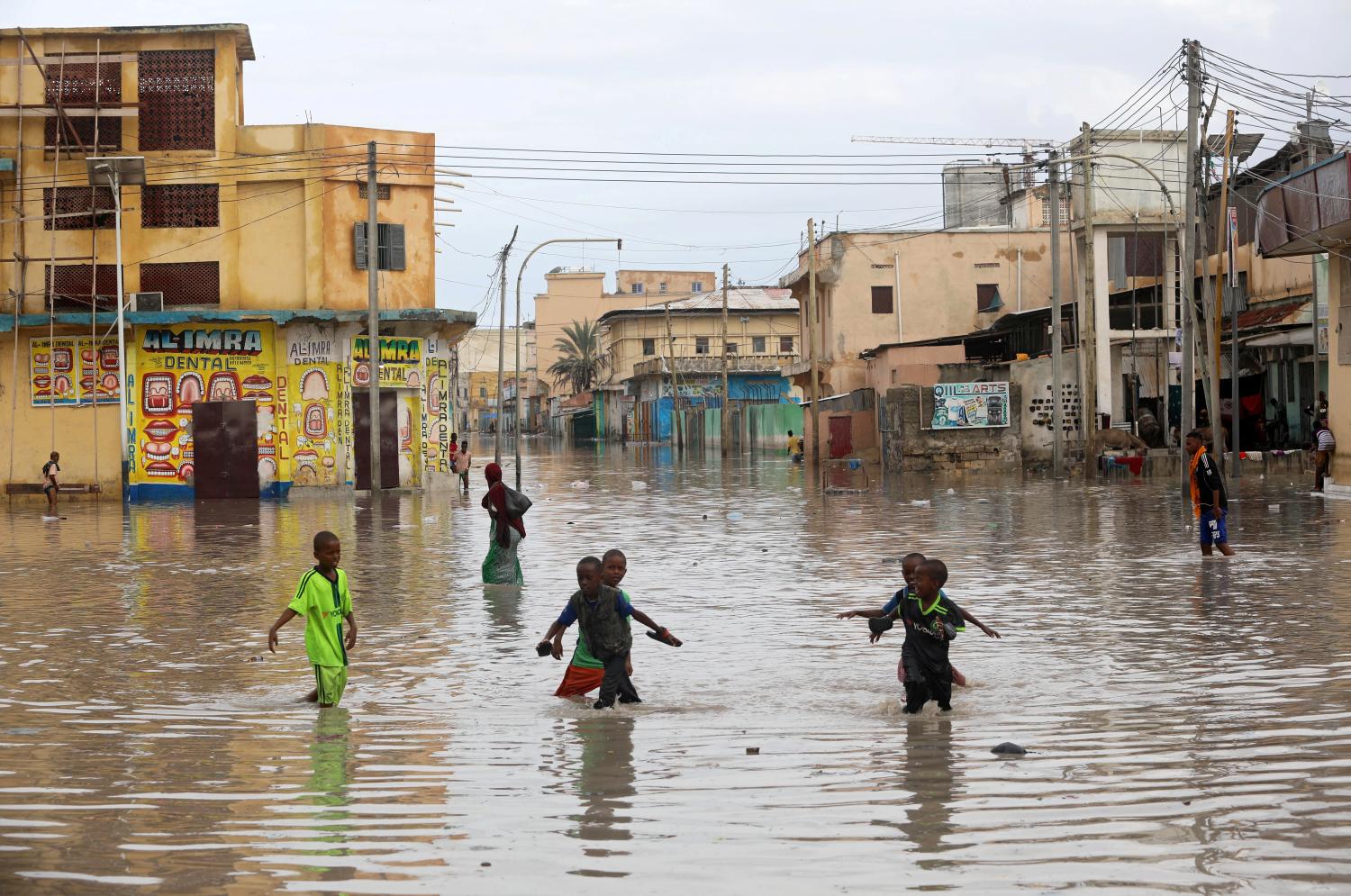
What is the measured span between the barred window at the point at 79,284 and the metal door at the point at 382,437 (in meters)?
6.00

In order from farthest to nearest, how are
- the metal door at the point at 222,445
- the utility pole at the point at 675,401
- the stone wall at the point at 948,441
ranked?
the utility pole at the point at 675,401, the stone wall at the point at 948,441, the metal door at the point at 222,445

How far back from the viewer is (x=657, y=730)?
8.72 metres

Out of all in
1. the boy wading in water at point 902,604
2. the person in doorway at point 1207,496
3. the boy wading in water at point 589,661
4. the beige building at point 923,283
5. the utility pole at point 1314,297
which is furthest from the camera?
the beige building at point 923,283

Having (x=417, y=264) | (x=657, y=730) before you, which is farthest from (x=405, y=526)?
(x=657, y=730)

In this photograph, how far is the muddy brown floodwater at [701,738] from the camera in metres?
5.88

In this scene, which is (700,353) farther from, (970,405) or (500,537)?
(500,537)

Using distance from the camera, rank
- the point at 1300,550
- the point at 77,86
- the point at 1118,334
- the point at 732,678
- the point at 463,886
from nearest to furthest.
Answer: the point at 463,886 < the point at 732,678 < the point at 1300,550 < the point at 77,86 < the point at 1118,334

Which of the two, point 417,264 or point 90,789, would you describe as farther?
point 417,264

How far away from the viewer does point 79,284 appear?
1428 inches

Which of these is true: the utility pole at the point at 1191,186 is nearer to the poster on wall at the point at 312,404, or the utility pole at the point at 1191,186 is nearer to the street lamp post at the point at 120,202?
the poster on wall at the point at 312,404

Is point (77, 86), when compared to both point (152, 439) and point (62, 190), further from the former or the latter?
point (152, 439)

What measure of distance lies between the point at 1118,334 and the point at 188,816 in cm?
4239

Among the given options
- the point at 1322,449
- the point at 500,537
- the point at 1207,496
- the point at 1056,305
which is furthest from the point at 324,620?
the point at 1056,305

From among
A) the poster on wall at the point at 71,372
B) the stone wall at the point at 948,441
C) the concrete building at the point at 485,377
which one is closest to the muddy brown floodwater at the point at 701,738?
the poster on wall at the point at 71,372
